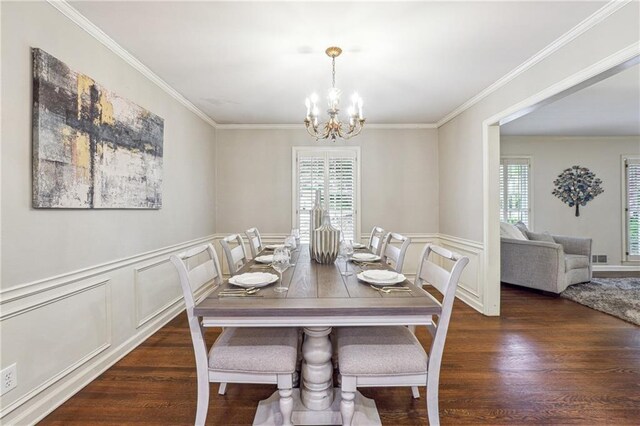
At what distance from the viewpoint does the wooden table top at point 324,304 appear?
1.36m

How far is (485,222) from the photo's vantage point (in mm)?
3377

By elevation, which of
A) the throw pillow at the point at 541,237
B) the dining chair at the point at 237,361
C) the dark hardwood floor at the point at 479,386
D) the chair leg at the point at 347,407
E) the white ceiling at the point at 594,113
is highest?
the white ceiling at the point at 594,113

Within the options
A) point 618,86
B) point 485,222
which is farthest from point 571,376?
point 618,86

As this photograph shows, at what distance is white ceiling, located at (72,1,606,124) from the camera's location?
195 cm

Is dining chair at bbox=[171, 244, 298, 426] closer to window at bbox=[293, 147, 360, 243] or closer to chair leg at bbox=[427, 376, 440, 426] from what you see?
chair leg at bbox=[427, 376, 440, 426]

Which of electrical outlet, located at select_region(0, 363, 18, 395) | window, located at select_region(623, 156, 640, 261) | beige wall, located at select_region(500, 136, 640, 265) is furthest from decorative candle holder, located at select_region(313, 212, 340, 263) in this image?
window, located at select_region(623, 156, 640, 261)

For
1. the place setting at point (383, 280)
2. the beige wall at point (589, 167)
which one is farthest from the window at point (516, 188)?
the place setting at point (383, 280)

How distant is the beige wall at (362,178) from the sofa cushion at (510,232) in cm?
95

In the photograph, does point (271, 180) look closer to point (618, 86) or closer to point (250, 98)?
point (250, 98)

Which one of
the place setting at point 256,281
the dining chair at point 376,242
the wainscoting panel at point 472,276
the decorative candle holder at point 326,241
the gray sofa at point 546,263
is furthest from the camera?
the gray sofa at point 546,263

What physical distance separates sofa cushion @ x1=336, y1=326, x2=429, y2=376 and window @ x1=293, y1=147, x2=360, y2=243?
3024 millimetres

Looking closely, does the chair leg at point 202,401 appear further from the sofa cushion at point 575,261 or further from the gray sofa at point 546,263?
the sofa cushion at point 575,261

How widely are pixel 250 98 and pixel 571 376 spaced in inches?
149

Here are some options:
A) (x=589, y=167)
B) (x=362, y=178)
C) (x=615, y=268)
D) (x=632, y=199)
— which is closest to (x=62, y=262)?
(x=362, y=178)
